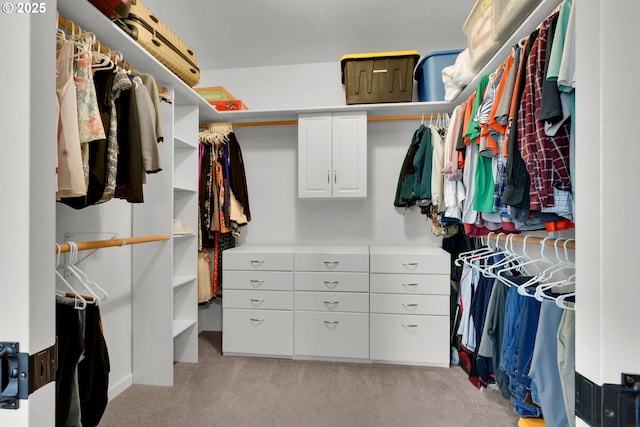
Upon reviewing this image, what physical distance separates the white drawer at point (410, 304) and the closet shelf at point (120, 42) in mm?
1953

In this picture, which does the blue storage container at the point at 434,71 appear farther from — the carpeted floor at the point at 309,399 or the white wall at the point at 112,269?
the white wall at the point at 112,269

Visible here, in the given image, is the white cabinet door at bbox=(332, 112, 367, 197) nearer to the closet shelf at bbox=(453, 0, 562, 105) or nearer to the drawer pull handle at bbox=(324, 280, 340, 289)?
the drawer pull handle at bbox=(324, 280, 340, 289)

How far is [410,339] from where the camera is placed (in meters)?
2.16

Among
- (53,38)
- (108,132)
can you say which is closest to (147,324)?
(108,132)

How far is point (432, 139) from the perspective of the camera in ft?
7.61

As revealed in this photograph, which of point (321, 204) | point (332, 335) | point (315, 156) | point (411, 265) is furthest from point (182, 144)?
point (411, 265)

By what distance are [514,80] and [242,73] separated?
2.37 metres

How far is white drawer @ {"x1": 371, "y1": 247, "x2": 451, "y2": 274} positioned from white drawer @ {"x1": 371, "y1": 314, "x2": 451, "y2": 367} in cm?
33

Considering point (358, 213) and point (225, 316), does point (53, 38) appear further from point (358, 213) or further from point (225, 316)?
point (358, 213)

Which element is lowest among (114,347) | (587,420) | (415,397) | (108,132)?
(415,397)

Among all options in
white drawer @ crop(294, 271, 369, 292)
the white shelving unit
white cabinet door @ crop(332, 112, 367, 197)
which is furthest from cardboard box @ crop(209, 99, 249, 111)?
white drawer @ crop(294, 271, 369, 292)

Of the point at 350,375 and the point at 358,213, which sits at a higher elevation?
the point at 358,213

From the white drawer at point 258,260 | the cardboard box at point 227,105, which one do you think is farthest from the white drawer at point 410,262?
the cardboard box at point 227,105

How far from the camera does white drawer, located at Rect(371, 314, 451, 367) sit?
214 cm
